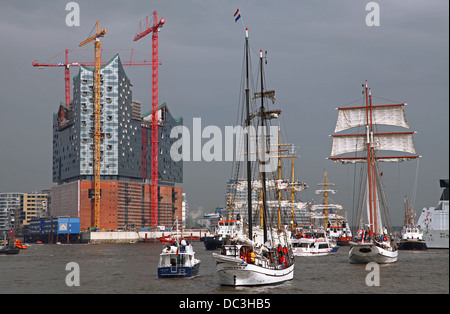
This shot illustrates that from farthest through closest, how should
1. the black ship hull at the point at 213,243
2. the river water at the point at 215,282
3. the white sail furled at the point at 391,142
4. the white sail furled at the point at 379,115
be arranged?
1. the black ship hull at the point at 213,243
2. the white sail furled at the point at 391,142
3. the white sail furled at the point at 379,115
4. the river water at the point at 215,282

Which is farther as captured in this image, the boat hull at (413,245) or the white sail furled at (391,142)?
the boat hull at (413,245)

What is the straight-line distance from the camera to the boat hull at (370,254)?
8088 cm

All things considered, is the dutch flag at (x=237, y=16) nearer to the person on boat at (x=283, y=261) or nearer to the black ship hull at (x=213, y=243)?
the person on boat at (x=283, y=261)

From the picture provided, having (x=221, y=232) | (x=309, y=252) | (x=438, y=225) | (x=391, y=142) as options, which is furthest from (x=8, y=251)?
(x=438, y=225)

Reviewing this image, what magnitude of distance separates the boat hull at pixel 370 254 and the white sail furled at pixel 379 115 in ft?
101

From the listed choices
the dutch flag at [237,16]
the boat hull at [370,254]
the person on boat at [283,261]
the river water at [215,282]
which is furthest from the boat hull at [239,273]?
the boat hull at [370,254]

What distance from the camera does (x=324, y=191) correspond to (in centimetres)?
18950

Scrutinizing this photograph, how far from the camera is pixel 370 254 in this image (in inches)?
3189

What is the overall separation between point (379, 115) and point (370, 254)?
34.4 metres

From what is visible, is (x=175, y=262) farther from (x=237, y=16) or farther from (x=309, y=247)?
(x=309, y=247)
